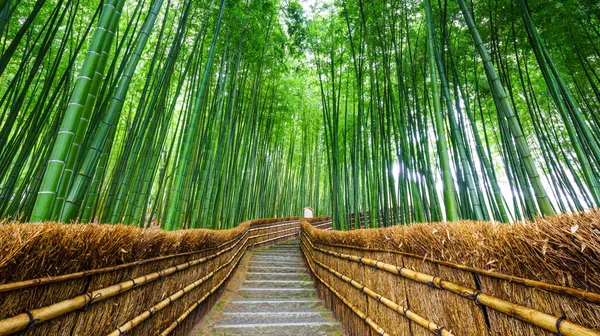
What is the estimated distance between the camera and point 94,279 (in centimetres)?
107

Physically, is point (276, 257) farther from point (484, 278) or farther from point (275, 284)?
point (484, 278)

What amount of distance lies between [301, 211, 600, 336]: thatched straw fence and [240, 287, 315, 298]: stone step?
1.49 m

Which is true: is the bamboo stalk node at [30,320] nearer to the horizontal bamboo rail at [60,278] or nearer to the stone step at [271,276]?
the horizontal bamboo rail at [60,278]

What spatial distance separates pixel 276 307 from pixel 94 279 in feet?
7.60

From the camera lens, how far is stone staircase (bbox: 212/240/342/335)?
98.5 inches

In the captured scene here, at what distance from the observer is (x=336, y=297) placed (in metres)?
2.80

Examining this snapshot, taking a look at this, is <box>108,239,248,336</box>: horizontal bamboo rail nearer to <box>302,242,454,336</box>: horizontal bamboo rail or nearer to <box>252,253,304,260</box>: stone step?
<box>302,242,454,336</box>: horizontal bamboo rail

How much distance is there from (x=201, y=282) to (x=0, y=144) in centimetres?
202

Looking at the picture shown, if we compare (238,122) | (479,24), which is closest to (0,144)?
(238,122)

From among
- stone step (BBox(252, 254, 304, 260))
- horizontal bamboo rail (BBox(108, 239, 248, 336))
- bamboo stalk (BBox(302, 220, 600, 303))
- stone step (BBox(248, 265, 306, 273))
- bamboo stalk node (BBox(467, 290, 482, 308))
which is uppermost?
bamboo stalk (BBox(302, 220, 600, 303))

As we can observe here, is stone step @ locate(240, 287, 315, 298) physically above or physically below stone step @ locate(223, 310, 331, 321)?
above

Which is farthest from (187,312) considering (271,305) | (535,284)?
(535,284)

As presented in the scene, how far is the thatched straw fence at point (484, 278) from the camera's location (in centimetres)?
67

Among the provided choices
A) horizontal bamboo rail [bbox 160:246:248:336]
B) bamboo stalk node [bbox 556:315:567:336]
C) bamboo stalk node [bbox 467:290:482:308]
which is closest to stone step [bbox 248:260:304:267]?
horizontal bamboo rail [bbox 160:246:248:336]
